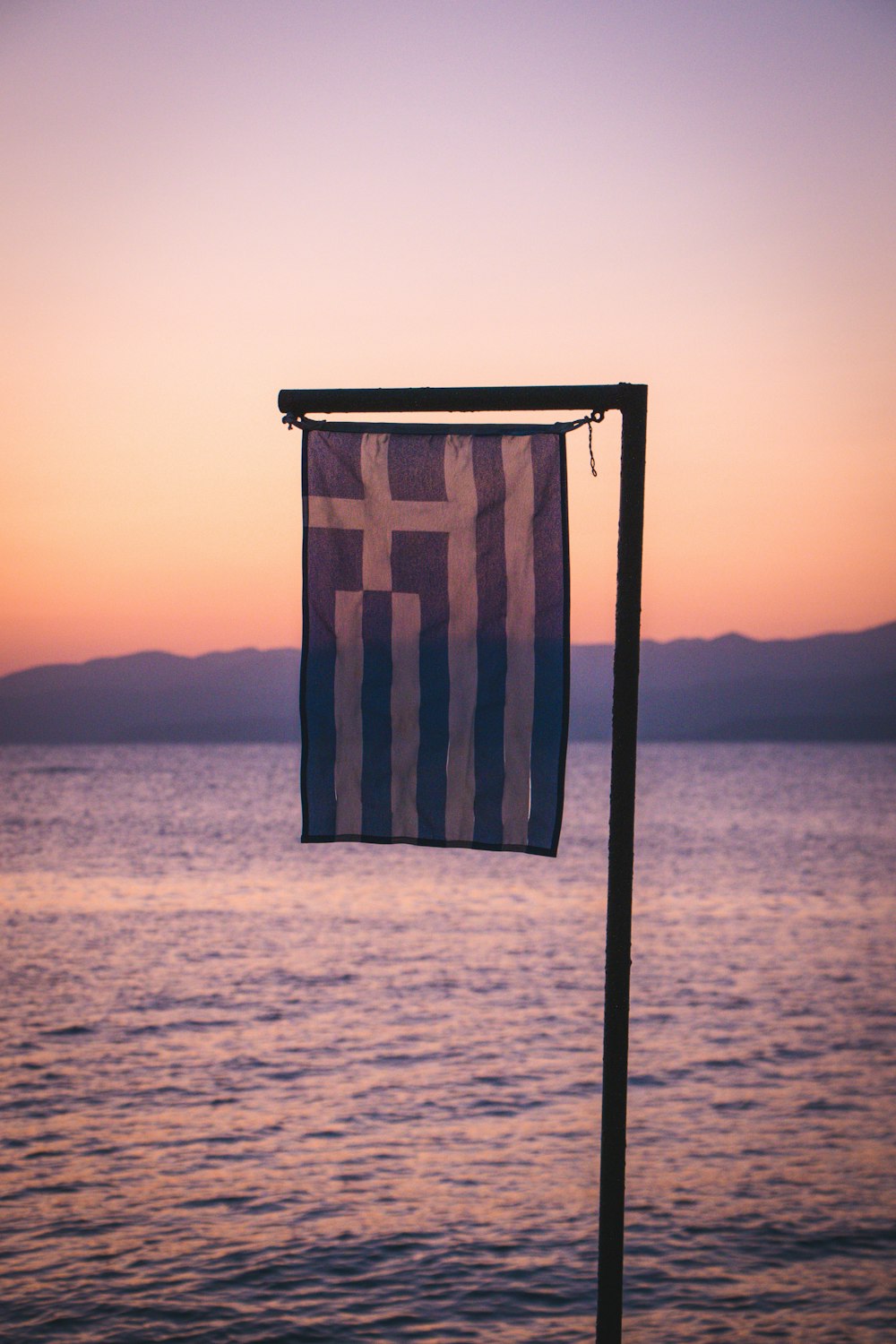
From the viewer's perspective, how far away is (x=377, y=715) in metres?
6.34

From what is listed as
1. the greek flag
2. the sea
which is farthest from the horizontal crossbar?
the sea

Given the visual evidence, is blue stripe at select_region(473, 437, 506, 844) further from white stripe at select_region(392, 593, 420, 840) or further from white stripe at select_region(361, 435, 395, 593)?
white stripe at select_region(361, 435, 395, 593)

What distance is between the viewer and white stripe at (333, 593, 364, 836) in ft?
20.6

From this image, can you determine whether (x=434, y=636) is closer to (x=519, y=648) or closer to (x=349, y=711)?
(x=519, y=648)

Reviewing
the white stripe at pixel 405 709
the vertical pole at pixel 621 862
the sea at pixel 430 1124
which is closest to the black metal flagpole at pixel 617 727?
the vertical pole at pixel 621 862

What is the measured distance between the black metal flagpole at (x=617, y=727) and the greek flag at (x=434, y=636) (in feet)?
1.21

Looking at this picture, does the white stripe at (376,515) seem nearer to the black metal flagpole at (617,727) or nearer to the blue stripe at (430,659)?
→ the blue stripe at (430,659)

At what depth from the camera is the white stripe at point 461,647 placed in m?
6.21

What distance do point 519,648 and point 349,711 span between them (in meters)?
0.92

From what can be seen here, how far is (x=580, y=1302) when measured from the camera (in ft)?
41.2

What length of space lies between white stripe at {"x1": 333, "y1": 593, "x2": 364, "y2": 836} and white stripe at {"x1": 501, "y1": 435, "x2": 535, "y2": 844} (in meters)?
0.75

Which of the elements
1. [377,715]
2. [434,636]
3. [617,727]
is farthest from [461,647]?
[617,727]

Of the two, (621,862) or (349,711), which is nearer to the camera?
(621,862)

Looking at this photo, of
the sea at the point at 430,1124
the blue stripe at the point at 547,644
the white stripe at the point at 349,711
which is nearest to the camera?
the blue stripe at the point at 547,644
